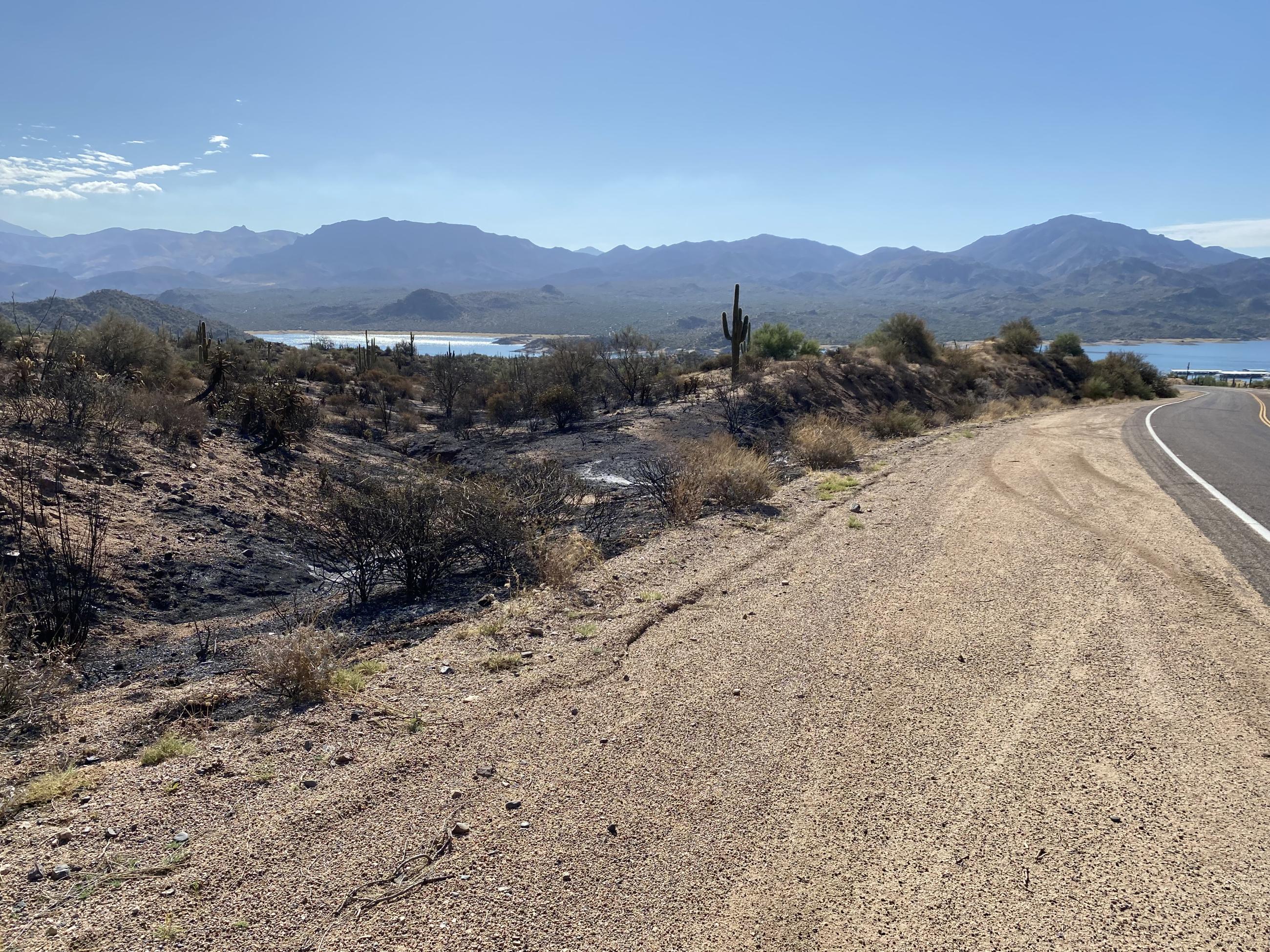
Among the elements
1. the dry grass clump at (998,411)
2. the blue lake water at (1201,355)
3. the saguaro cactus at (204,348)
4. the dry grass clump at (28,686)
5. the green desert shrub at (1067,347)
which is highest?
the blue lake water at (1201,355)

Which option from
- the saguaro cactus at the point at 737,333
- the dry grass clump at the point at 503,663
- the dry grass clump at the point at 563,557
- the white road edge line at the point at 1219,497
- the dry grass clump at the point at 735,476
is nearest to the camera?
the dry grass clump at the point at 503,663

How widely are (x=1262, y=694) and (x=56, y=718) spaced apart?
7834 millimetres

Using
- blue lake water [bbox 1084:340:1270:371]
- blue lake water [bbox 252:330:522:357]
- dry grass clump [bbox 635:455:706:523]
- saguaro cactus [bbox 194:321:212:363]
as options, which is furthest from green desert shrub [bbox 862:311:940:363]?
blue lake water [bbox 1084:340:1270:371]

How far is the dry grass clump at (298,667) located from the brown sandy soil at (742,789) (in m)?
0.21

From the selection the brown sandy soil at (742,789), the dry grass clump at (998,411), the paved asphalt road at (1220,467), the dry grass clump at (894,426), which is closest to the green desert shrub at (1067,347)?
the dry grass clump at (998,411)

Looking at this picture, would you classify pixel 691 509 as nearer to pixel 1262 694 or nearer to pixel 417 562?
pixel 417 562

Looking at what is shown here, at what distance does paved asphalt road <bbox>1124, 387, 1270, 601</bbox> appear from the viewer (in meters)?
7.95

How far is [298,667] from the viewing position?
5277 mm

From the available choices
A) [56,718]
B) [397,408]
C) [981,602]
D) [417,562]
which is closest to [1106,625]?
[981,602]

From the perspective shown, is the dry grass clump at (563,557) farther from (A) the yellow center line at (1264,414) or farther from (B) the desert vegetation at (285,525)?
(A) the yellow center line at (1264,414)

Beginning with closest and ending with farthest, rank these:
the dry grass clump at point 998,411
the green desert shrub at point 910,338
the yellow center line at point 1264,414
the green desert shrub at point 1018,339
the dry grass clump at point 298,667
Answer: the dry grass clump at point 298,667, the yellow center line at point 1264,414, the dry grass clump at point 998,411, the green desert shrub at point 910,338, the green desert shrub at point 1018,339

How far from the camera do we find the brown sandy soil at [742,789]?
305 cm

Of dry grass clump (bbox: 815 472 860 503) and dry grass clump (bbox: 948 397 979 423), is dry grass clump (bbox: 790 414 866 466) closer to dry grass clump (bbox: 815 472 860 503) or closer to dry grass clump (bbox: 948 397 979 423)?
dry grass clump (bbox: 815 472 860 503)

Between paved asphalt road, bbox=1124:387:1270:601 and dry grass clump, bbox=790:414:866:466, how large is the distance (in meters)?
5.29
